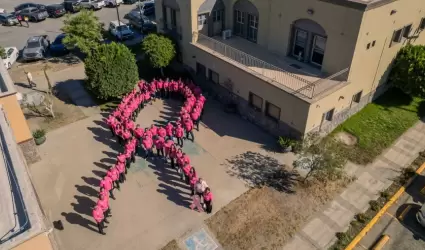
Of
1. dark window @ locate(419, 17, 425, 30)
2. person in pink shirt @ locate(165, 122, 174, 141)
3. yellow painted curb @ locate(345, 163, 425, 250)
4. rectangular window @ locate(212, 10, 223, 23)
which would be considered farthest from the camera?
rectangular window @ locate(212, 10, 223, 23)

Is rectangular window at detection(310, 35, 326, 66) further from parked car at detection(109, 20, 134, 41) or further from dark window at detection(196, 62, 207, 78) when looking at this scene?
parked car at detection(109, 20, 134, 41)

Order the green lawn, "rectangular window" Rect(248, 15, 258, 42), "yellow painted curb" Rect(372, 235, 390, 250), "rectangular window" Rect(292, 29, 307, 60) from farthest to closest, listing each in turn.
A: "rectangular window" Rect(248, 15, 258, 42) → "rectangular window" Rect(292, 29, 307, 60) → the green lawn → "yellow painted curb" Rect(372, 235, 390, 250)

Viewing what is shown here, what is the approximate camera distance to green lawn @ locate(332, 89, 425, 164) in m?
19.3

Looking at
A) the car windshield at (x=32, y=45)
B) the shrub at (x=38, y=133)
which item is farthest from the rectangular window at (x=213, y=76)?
the car windshield at (x=32, y=45)

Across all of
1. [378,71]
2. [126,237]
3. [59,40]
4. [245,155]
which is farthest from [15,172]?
[59,40]

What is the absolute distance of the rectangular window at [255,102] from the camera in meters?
20.4

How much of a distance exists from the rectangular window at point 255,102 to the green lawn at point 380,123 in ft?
15.4

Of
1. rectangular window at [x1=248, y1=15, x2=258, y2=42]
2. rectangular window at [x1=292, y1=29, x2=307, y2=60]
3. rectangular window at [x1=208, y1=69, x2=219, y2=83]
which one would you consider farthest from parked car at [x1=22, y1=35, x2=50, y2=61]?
rectangular window at [x1=292, y1=29, x2=307, y2=60]

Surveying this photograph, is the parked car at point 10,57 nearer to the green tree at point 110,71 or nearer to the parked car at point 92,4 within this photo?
the green tree at point 110,71

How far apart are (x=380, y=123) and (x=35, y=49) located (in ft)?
88.3

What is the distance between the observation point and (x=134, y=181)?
1725 cm

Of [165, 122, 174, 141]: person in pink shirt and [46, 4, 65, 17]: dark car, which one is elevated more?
[46, 4, 65, 17]: dark car

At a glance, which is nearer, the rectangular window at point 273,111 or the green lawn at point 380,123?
the green lawn at point 380,123

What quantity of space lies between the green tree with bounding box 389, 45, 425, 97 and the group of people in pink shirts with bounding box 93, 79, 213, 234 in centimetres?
1251
